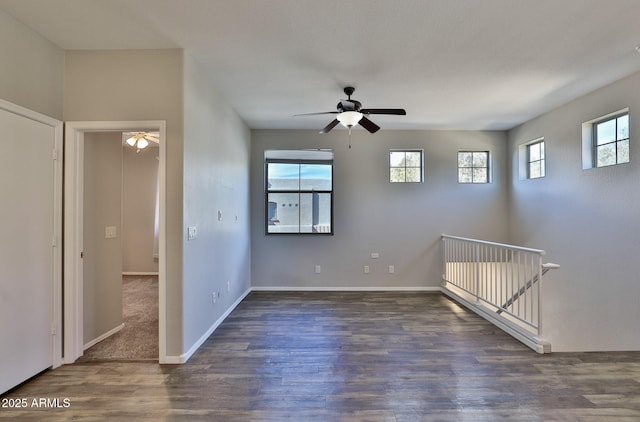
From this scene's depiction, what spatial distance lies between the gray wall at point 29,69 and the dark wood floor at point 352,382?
2.24 meters

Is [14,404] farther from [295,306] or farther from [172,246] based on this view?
[295,306]

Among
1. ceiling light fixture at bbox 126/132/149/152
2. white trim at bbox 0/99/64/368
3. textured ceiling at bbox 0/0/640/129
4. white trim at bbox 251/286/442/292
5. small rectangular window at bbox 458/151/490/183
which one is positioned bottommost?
white trim at bbox 251/286/442/292

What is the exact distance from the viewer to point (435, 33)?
2.40 m

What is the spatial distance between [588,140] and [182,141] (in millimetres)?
4843

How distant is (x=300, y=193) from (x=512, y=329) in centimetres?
360

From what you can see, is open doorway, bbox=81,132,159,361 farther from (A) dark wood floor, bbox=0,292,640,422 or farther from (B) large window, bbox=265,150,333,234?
(B) large window, bbox=265,150,333,234

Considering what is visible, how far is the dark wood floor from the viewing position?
1.99 meters

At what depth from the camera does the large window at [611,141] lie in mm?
3371

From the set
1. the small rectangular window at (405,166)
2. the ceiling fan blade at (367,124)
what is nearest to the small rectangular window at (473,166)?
the small rectangular window at (405,166)

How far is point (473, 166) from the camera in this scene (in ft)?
17.7

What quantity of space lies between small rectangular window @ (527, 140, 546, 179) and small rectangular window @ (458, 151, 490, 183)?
24.8 inches

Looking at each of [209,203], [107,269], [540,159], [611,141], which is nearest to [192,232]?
[209,203]

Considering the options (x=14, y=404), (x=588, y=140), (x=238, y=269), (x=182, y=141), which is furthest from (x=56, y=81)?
(x=588, y=140)

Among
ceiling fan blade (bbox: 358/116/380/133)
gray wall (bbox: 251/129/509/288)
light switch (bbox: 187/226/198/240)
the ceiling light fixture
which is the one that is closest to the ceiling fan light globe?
ceiling fan blade (bbox: 358/116/380/133)
